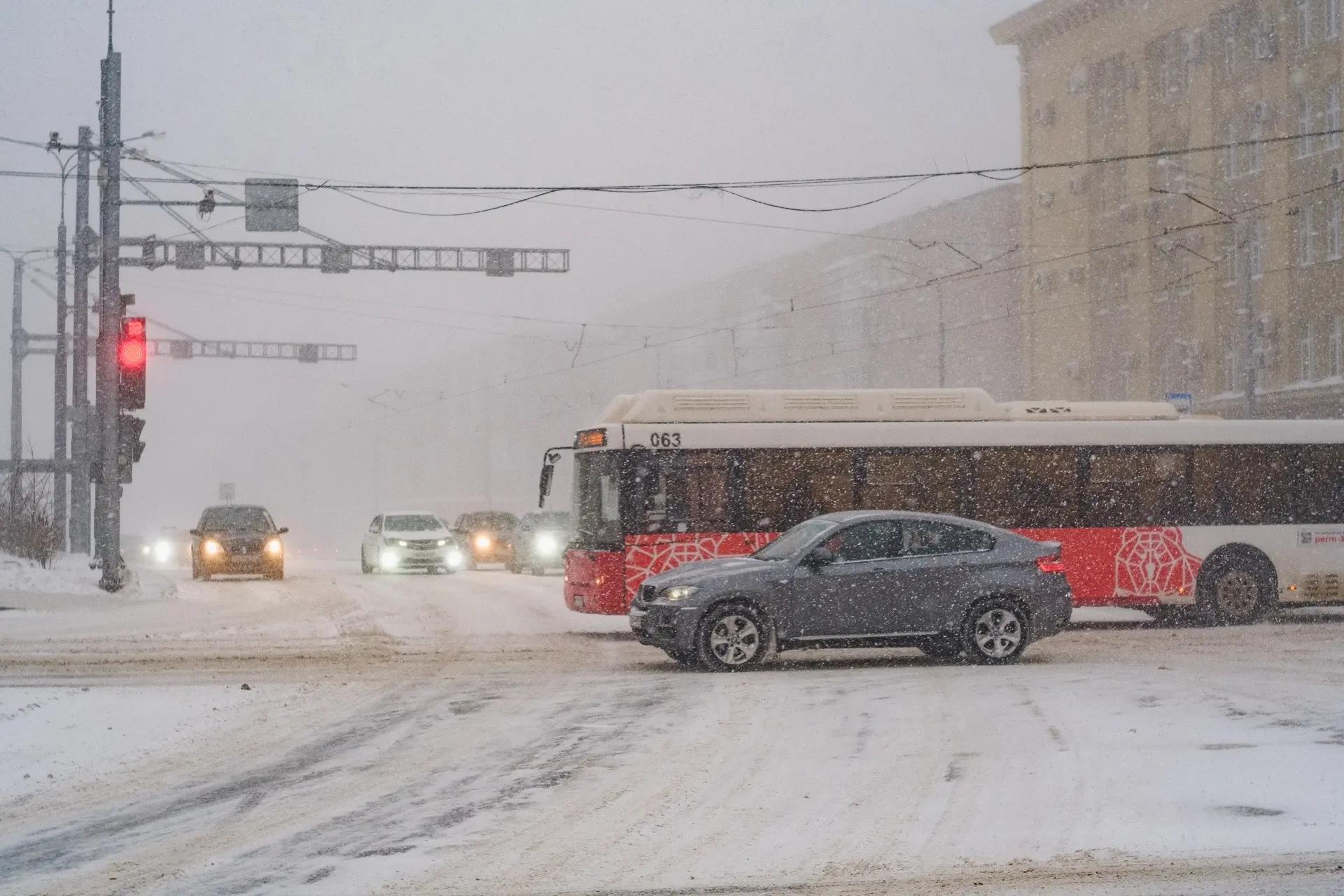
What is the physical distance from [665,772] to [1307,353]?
145ft

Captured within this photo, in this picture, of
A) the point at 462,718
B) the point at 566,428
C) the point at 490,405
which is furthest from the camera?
the point at 490,405

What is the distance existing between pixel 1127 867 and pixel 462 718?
6.36 metres

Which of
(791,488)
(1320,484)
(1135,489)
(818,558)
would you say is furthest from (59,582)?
(1320,484)

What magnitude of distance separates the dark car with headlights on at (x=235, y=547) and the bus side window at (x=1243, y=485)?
67.1 ft

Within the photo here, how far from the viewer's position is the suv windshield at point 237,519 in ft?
115

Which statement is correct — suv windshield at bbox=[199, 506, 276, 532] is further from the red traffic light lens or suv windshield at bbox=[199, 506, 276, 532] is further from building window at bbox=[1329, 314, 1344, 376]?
building window at bbox=[1329, 314, 1344, 376]

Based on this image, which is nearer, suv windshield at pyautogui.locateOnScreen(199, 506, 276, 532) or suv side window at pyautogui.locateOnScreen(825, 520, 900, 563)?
suv side window at pyautogui.locateOnScreen(825, 520, 900, 563)

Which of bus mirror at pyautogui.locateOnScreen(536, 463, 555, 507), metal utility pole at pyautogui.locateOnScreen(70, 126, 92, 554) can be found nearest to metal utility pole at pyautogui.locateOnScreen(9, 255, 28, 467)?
metal utility pole at pyautogui.locateOnScreen(70, 126, 92, 554)

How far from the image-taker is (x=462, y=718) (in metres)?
12.2

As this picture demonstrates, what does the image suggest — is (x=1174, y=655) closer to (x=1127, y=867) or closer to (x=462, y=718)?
(x=462, y=718)

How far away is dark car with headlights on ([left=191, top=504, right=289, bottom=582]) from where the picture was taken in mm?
34500

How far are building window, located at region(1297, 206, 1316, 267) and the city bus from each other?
2864cm

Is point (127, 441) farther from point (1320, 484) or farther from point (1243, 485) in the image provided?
point (1320, 484)

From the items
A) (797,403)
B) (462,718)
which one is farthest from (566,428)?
(462,718)
